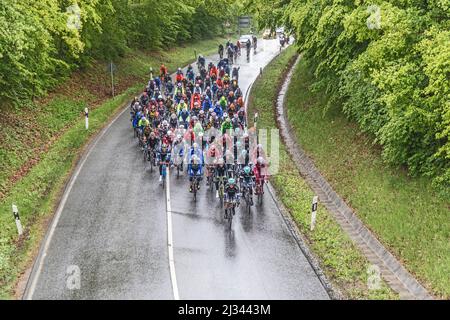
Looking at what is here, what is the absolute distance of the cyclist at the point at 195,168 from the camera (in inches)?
680

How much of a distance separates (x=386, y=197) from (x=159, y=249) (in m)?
6.88

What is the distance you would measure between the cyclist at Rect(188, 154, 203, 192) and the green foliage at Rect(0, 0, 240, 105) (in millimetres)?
6673

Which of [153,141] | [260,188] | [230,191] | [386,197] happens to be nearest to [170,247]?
[230,191]

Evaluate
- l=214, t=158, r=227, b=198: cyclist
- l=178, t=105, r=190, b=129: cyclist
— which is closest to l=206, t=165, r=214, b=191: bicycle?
l=214, t=158, r=227, b=198: cyclist

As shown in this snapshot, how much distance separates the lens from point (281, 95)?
103 feet

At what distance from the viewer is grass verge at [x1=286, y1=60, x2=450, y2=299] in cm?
1276

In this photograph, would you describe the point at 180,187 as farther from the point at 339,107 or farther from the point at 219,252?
the point at 339,107

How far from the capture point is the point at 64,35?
24.4 metres

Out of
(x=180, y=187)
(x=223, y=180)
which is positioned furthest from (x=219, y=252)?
(x=180, y=187)

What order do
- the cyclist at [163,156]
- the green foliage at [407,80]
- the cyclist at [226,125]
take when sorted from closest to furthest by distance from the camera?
the green foliage at [407,80], the cyclist at [163,156], the cyclist at [226,125]

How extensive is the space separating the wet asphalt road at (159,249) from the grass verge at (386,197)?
2.48 m

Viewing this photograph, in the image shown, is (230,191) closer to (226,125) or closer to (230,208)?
(230,208)

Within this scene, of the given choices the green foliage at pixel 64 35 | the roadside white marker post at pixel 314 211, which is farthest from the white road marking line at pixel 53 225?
the roadside white marker post at pixel 314 211

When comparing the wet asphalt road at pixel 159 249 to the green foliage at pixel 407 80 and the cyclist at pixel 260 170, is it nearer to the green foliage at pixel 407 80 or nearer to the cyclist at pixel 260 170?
the cyclist at pixel 260 170
